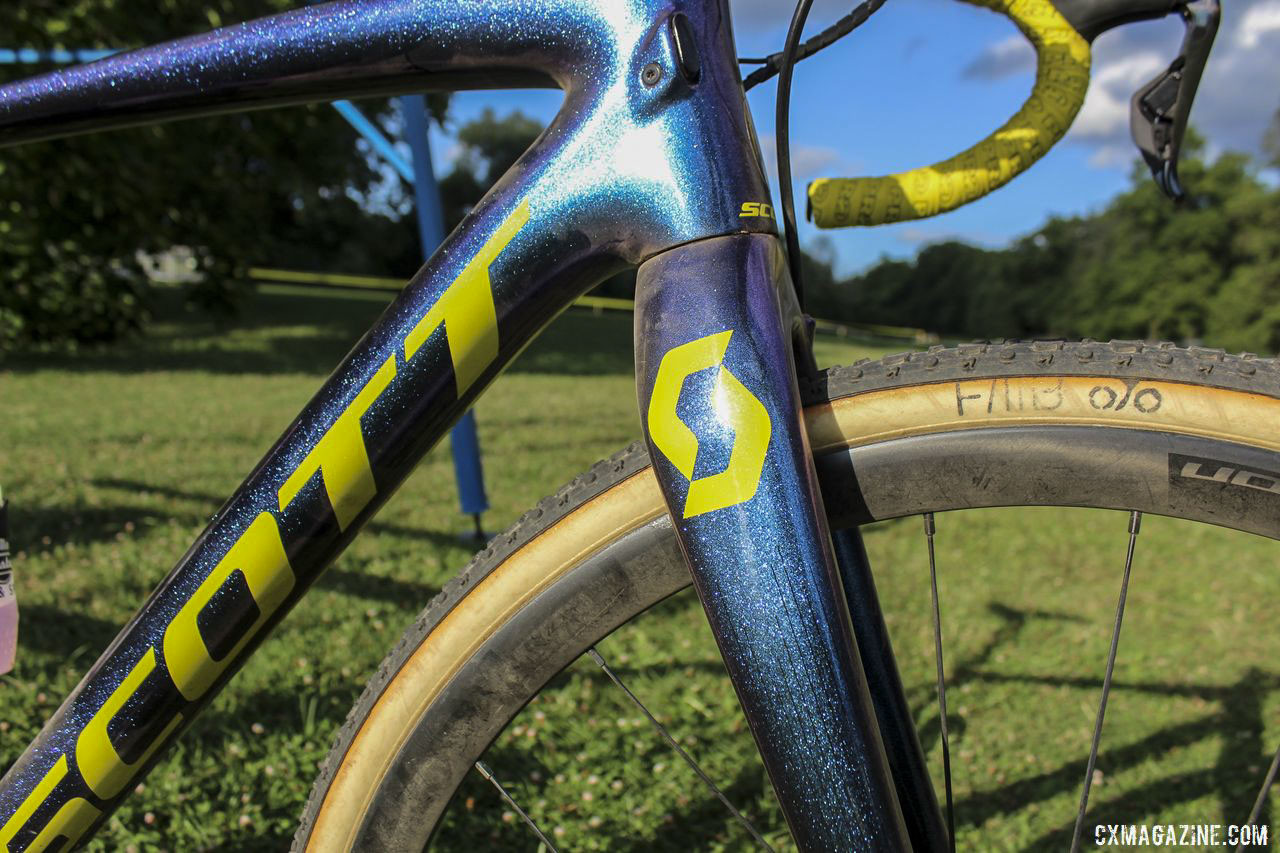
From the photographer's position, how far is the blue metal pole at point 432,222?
3109mm

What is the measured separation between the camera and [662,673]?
274 cm

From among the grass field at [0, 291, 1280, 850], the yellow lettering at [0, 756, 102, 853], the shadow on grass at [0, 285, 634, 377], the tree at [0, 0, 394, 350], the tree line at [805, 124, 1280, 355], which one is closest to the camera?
the yellow lettering at [0, 756, 102, 853]

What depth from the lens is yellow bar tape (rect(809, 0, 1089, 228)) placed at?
891 millimetres

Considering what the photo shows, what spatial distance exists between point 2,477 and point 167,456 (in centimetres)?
85

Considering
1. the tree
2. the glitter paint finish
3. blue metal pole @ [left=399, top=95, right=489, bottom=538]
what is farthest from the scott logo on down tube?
the tree

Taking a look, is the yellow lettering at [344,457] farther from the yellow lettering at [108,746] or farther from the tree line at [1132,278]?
the tree line at [1132,278]

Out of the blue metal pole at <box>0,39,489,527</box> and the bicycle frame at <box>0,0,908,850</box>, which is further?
the blue metal pole at <box>0,39,489,527</box>

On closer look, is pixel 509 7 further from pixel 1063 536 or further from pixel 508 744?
pixel 1063 536

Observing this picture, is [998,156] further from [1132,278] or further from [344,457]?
[1132,278]

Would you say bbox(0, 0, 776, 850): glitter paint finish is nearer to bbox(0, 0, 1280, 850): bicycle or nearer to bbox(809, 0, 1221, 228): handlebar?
bbox(0, 0, 1280, 850): bicycle

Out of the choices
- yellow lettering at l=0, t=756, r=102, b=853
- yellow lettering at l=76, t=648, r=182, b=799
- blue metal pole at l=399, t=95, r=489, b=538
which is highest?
blue metal pole at l=399, t=95, r=489, b=538

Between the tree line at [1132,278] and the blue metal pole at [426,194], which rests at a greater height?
the tree line at [1132,278]

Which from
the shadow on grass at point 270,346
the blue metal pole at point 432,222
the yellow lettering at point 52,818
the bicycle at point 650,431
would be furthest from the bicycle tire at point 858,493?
the shadow on grass at point 270,346

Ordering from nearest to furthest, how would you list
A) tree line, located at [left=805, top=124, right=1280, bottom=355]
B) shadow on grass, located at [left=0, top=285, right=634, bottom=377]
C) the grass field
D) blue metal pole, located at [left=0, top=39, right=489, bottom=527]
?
the grass field < blue metal pole, located at [left=0, top=39, right=489, bottom=527] < shadow on grass, located at [left=0, top=285, right=634, bottom=377] < tree line, located at [left=805, top=124, right=1280, bottom=355]
